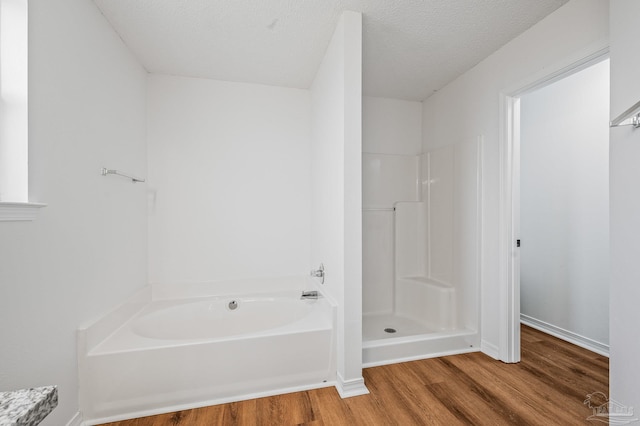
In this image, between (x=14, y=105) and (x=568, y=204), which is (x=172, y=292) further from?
(x=568, y=204)

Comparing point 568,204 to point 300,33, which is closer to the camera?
point 300,33

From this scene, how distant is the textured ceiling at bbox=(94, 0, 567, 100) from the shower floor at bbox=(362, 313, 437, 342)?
2350mm

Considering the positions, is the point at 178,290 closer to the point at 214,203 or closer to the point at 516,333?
the point at 214,203

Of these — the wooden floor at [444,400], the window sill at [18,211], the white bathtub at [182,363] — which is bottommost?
the wooden floor at [444,400]

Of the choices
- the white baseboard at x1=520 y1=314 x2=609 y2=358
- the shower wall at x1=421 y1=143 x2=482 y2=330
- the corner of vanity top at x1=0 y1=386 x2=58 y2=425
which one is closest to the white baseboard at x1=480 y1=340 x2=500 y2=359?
the shower wall at x1=421 y1=143 x2=482 y2=330

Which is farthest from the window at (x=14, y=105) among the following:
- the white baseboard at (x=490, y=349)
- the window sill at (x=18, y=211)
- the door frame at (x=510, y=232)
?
the white baseboard at (x=490, y=349)

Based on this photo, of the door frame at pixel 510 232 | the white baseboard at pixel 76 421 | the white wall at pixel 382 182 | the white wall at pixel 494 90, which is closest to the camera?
the white baseboard at pixel 76 421

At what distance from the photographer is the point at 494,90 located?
7.25 ft

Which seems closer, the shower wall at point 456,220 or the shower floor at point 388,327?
the shower wall at point 456,220

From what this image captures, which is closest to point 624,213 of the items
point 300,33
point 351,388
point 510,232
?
point 510,232

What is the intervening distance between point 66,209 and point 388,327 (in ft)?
8.52

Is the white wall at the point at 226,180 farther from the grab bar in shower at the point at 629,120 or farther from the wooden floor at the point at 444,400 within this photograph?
the grab bar in shower at the point at 629,120

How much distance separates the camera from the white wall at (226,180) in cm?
247

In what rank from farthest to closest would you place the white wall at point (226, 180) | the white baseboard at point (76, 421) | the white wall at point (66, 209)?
the white wall at point (226, 180) → the white baseboard at point (76, 421) → the white wall at point (66, 209)
